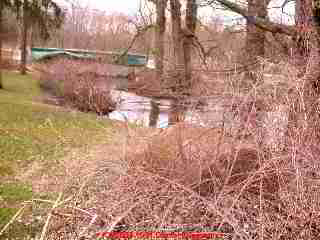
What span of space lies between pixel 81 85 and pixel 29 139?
11.9m

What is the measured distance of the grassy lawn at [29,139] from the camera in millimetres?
6445

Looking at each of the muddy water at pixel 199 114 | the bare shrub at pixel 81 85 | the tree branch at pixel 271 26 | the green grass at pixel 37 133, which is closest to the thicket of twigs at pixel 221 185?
the muddy water at pixel 199 114

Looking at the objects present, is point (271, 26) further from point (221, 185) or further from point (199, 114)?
point (221, 185)

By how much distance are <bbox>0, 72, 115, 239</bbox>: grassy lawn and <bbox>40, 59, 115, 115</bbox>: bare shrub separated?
3.01m

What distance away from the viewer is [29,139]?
10648 mm

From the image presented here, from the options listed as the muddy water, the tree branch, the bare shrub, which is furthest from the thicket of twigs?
the bare shrub

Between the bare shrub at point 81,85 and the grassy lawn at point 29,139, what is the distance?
9.86ft

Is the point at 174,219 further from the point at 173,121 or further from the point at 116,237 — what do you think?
the point at 173,121

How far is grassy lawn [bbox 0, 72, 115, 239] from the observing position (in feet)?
21.1

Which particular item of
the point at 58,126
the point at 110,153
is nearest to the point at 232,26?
the point at 58,126

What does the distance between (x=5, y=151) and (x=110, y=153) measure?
390cm

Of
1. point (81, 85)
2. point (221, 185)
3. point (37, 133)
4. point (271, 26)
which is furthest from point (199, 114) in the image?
point (81, 85)

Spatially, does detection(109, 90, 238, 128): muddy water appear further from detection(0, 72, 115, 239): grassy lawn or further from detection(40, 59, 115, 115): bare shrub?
detection(40, 59, 115, 115): bare shrub

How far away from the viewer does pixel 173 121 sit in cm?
626
